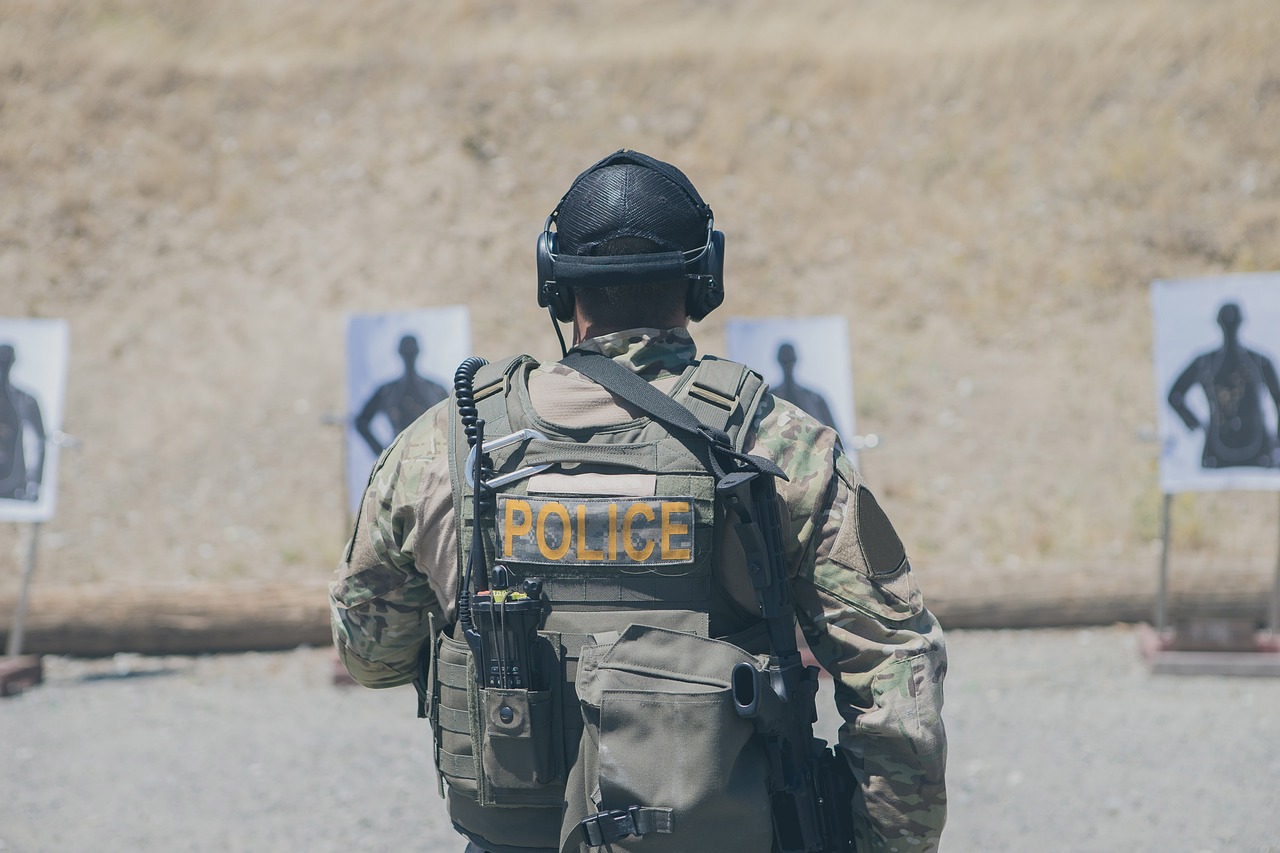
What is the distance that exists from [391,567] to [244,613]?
4998 mm

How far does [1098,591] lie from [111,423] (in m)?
9.13

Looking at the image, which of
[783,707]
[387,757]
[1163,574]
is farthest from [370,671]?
[1163,574]

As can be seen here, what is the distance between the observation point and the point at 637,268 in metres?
1.72

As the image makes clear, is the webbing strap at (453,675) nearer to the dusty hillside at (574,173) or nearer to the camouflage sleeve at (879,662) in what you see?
the camouflage sleeve at (879,662)

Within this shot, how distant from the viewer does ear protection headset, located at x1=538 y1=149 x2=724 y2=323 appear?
5.66ft

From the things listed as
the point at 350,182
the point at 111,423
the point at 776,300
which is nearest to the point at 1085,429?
the point at 776,300

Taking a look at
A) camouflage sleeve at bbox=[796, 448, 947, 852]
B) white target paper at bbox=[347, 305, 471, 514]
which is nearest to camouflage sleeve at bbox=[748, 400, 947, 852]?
camouflage sleeve at bbox=[796, 448, 947, 852]

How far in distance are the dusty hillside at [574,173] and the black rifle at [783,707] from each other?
25.3ft

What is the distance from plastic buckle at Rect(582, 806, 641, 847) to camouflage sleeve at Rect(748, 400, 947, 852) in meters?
0.34

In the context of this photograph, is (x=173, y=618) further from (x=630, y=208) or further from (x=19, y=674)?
(x=630, y=208)

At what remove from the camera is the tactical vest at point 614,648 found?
5.25 ft

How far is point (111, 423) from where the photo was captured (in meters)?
11.2

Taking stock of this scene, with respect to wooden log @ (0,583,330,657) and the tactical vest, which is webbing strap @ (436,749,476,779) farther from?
wooden log @ (0,583,330,657)

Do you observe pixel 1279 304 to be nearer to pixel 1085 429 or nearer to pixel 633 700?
pixel 1085 429
